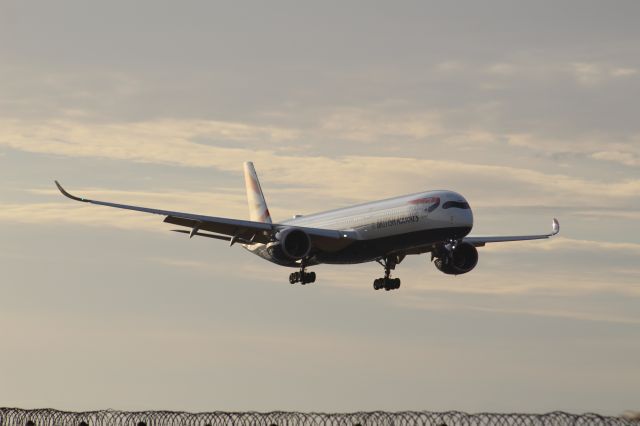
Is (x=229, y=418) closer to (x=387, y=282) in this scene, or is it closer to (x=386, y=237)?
(x=386, y=237)

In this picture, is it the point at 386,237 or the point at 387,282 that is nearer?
the point at 386,237

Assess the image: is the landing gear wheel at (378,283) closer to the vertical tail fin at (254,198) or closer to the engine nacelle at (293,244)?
the engine nacelle at (293,244)

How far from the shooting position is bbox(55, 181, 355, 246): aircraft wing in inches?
2778

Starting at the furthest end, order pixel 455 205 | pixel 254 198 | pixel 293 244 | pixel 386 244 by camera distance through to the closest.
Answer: pixel 254 198, pixel 293 244, pixel 386 244, pixel 455 205

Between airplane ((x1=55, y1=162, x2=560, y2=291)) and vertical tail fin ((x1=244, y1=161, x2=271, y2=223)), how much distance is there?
19.8 metres

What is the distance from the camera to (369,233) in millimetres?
70875

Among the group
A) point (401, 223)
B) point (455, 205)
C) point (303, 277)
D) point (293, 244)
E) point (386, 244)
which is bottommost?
point (303, 277)

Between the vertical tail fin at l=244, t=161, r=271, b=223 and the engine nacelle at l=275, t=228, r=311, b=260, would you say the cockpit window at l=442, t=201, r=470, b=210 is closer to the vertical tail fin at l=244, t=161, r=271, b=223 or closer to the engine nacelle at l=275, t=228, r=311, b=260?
the engine nacelle at l=275, t=228, r=311, b=260

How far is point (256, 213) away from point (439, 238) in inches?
1361

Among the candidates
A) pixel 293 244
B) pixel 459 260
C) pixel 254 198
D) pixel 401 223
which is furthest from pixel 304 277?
pixel 254 198

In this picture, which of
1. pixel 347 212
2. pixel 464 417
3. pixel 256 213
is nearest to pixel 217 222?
pixel 347 212

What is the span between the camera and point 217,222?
236 ft

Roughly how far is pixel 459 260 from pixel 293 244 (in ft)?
39.0

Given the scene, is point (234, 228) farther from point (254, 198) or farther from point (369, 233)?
point (254, 198)
